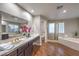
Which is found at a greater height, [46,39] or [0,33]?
[0,33]

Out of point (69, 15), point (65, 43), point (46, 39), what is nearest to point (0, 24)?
point (69, 15)

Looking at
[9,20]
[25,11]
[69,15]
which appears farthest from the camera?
[25,11]

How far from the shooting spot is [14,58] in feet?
5.49

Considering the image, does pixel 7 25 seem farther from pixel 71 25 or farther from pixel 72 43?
pixel 72 43

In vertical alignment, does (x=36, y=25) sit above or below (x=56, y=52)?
above

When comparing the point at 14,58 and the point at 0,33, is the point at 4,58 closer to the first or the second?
the point at 14,58

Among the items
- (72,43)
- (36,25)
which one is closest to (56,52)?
(72,43)

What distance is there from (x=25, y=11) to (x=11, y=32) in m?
1.54

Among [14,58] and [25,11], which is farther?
[25,11]

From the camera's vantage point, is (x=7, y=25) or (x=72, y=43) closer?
(x=7, y=25)

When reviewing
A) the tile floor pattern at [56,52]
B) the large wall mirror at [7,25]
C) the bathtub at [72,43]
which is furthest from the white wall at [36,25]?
the large wall mirror at [7,25]

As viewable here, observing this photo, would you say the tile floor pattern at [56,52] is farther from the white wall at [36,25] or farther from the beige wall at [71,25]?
the white wall at [36,25]

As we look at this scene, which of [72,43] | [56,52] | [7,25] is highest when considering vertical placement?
[7,25]

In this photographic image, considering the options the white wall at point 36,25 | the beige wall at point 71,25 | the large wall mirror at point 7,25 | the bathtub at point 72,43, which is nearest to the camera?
the large wall mirror at point 7,25
